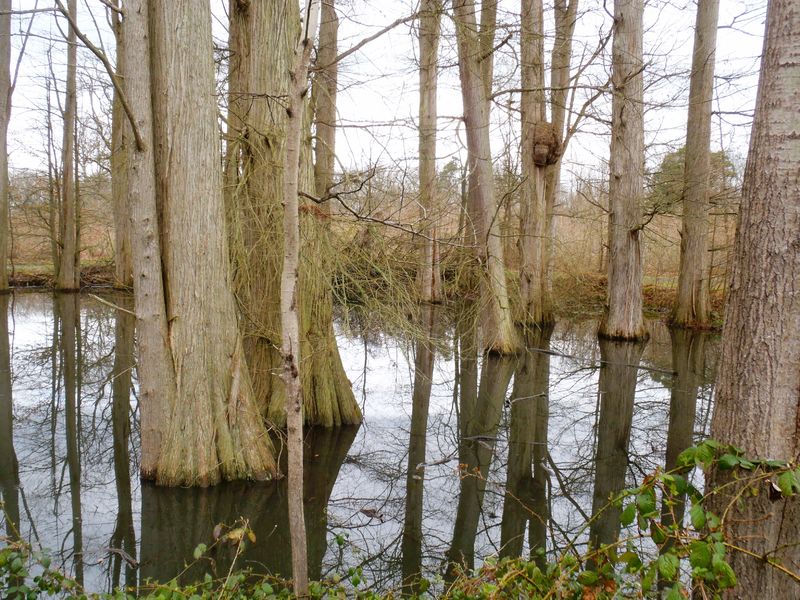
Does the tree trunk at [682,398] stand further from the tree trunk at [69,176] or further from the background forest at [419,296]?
the tree trunk at [69,176]

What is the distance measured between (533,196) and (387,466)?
29.6 ft

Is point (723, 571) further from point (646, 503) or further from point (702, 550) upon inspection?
point (646, 503)

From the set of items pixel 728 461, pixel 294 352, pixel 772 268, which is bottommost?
pixel 728 461

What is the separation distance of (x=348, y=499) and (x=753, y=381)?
3574 mm

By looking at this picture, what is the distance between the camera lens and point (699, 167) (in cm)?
1373

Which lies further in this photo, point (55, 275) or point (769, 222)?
point (55, 275)

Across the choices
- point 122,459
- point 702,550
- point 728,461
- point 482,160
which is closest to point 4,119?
point 482,160

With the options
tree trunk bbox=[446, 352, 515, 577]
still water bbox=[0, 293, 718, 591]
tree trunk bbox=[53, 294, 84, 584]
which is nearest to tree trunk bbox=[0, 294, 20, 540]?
still water bbox=[0, 293, 718, 591]

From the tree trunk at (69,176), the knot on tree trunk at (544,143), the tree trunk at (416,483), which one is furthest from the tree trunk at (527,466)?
the tree trunk at (69,176)

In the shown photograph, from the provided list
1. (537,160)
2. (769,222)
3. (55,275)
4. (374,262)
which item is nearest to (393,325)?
(374,262)

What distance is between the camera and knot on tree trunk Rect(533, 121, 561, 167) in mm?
13055

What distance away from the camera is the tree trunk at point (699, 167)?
44.5ft

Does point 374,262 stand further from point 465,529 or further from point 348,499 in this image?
point 465,529

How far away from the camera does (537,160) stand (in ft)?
43.7
